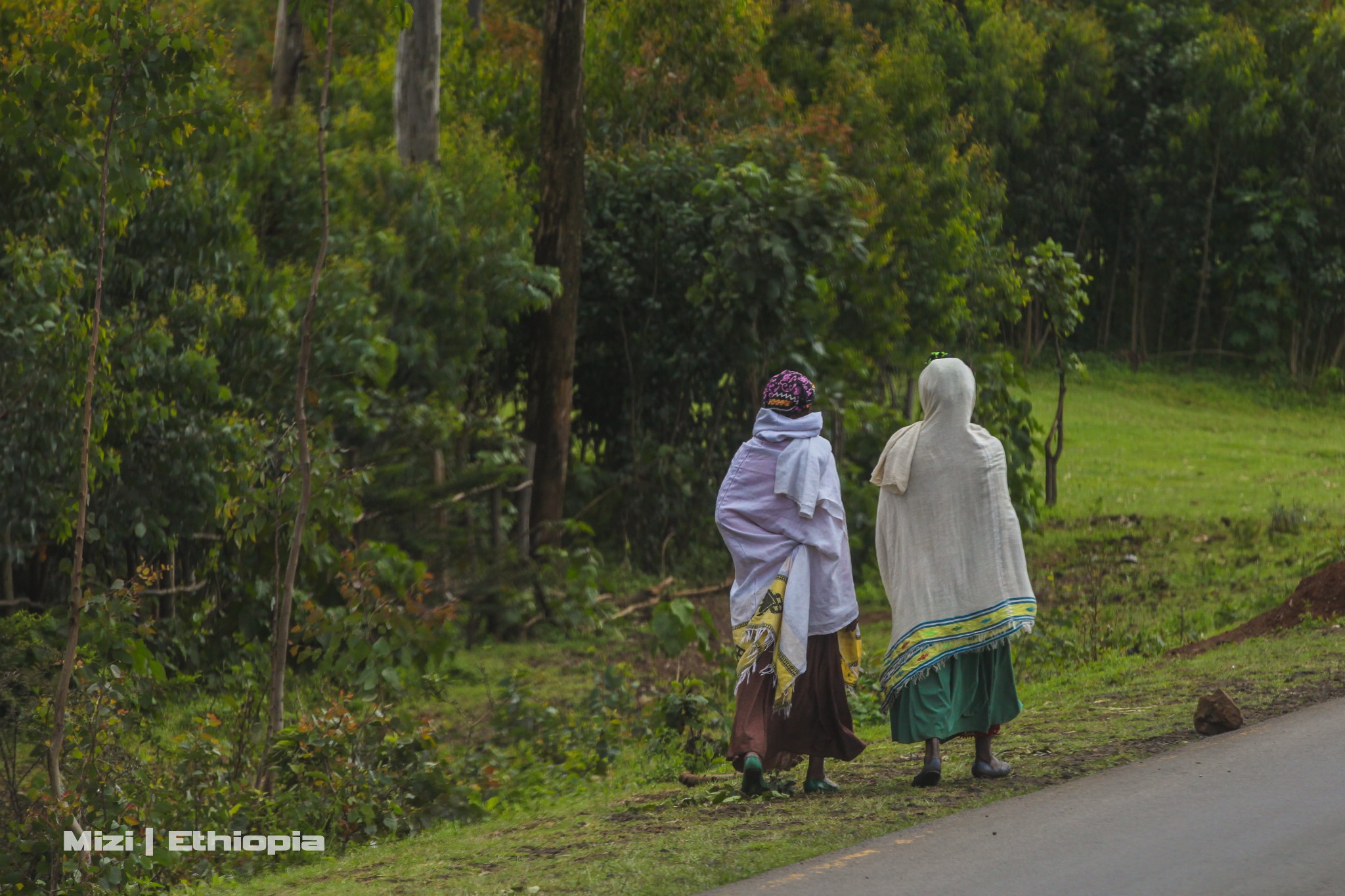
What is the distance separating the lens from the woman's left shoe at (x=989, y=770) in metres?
6.54

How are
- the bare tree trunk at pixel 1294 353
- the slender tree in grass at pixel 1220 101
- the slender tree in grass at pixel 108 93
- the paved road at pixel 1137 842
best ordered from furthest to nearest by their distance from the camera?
1. the bare tree trunk at pixel 1294 353
2. the slender tree in grass at pixel 1220 101
3. the slender tree in grass at pixel 108 93
4. the paved road at pixel 1137 842

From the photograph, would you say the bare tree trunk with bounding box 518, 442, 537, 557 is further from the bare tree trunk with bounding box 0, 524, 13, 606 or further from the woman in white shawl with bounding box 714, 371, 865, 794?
the woman in white shawl with bounding box 714, 371, 865, 794

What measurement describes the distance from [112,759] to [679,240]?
890 cm

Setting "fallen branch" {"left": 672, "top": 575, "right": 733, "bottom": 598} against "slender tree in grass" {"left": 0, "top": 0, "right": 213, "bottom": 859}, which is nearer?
"slender tree in grass" {"left": 0, "top": 0, "right": 213, "bottom": 859}

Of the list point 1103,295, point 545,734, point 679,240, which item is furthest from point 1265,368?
point 545,734

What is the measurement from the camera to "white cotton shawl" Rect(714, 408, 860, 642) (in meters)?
6.45

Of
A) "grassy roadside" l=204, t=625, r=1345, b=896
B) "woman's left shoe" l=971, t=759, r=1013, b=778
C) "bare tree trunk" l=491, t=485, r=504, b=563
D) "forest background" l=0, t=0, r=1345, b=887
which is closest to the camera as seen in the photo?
"grassy roadside" l=204, t=625, r=1345, b=896

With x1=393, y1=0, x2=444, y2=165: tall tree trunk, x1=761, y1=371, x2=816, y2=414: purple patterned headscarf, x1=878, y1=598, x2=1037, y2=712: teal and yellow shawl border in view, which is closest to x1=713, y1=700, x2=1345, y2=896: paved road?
x1=878, y1=598, x2=1037, y2=712: teal and yellow shawl border

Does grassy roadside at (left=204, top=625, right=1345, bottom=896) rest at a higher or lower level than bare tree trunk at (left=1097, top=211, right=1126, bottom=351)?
lower

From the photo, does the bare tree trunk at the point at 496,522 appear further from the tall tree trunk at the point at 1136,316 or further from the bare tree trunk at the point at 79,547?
the tall tree trunk at the point at 1136,316

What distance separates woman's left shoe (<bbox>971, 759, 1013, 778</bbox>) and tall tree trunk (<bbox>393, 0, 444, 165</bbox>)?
8969mm

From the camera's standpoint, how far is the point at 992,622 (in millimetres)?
6516

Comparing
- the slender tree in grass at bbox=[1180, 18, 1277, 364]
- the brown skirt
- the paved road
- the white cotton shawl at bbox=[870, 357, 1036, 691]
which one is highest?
the slender tree in grass at bbox=[1180, 18, 1277, 364]

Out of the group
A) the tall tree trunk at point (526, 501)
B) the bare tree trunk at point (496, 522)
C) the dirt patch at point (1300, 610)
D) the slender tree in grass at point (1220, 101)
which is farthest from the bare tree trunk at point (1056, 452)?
the slender tree in grass at point (1220, 101)
